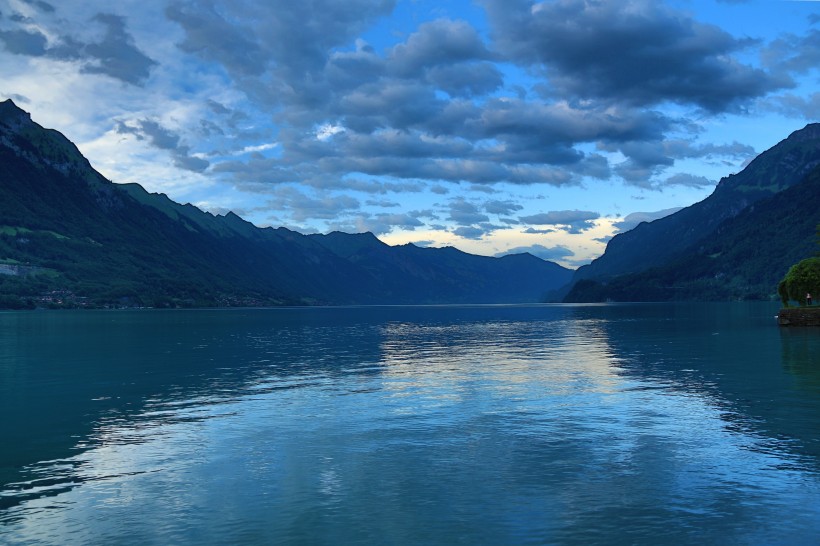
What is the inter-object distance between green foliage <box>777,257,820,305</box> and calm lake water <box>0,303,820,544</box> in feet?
291

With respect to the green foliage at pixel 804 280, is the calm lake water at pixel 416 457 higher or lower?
lower

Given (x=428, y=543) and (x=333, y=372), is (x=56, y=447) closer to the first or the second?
(x=428, y=543)

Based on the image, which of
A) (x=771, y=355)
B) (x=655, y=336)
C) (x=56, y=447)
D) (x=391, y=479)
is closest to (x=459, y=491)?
(x=391, y=479)

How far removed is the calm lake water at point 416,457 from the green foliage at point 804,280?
291 feet

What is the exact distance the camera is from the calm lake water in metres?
22.0

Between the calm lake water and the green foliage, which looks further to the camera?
the green foliage

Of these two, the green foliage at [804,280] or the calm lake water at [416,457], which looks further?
the green foliage at [804,280]

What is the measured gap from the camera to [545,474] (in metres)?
28.1

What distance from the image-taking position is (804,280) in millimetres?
143500

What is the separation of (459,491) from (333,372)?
46035mm

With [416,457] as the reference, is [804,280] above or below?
above

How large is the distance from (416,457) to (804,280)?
471 feet

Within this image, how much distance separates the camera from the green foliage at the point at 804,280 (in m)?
142

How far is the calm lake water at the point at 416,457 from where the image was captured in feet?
72.1
